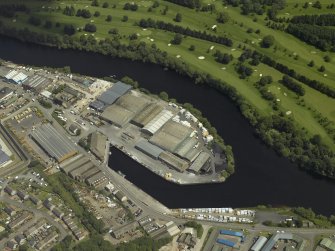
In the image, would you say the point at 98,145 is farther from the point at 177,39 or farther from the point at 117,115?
the point at 177,39

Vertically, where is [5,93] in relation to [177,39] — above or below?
below

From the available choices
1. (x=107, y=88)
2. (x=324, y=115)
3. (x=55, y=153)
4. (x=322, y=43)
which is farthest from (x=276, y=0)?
(x=55, y=153)

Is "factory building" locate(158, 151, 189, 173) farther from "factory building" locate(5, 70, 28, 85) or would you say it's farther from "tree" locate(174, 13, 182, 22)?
"tree" locate(174, 13, 182, 22)

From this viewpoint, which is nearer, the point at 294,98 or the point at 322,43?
the point at 294,98

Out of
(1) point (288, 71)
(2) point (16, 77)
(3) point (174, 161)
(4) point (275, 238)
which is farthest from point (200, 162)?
(2) point (16, 77)

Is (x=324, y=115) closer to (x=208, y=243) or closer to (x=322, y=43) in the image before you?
(x=322, y=43)

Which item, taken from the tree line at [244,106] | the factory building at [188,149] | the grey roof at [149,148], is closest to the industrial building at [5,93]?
the tree line at [244,106]

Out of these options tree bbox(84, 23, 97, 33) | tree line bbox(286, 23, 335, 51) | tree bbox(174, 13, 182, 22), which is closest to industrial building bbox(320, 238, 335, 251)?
tree line bbox(286, 23, 335, 51)
